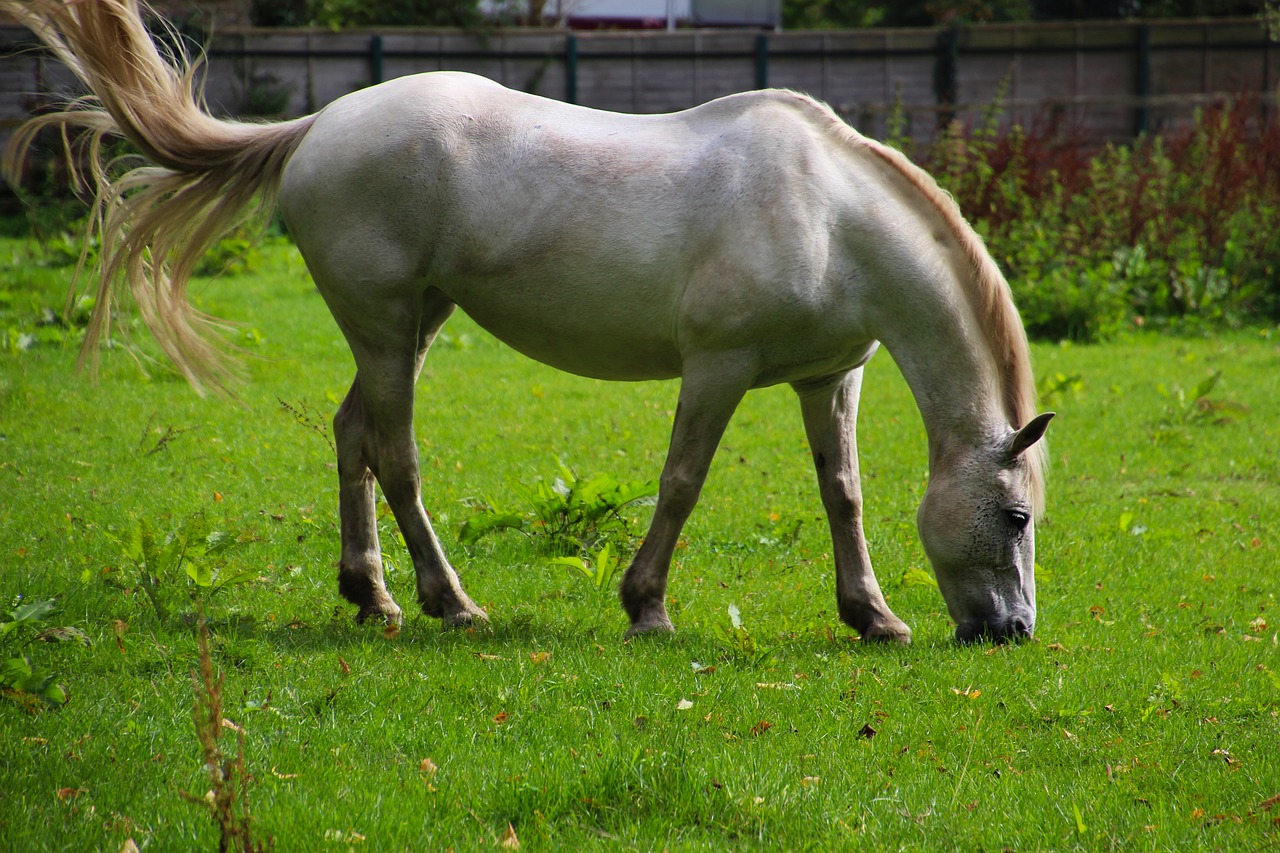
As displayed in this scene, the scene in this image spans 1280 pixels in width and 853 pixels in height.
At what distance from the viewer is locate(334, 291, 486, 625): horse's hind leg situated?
447 centimetres

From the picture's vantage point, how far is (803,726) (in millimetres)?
3643

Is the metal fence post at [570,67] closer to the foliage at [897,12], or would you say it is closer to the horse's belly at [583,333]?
the foliage at [897,12]

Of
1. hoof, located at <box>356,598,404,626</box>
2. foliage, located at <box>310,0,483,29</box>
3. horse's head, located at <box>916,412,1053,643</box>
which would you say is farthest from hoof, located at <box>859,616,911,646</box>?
foliage, located at <box>310,0,483,29</box>

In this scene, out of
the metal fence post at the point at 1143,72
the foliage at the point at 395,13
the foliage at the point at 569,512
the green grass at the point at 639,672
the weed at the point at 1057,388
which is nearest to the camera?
the green grass at the point at 639,672

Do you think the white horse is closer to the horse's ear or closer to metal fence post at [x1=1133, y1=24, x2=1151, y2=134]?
the horse's ear

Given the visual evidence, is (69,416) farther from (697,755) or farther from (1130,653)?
(1130,653)

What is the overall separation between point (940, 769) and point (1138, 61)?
575 inches

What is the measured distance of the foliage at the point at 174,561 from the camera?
4.22 meters

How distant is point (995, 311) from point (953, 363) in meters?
0.24

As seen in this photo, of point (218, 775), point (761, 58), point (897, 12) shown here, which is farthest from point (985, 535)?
point (897, 12)

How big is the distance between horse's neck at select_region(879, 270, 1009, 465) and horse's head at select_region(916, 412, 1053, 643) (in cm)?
9

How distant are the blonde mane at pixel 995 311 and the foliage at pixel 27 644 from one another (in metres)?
3.20

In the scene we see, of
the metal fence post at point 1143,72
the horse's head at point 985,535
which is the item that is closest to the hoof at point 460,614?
the horse's head at point 985,535

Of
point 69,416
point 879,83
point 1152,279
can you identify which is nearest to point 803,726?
Answer: point 69,416
